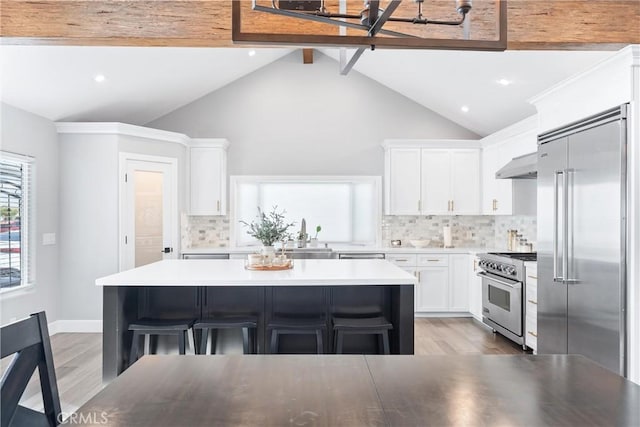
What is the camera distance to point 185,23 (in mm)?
2830

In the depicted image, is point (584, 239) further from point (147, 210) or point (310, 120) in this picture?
point (147, 210)

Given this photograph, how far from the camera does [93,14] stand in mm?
2814

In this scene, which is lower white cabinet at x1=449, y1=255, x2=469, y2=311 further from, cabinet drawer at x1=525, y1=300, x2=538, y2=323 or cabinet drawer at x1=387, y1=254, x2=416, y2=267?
cabinet drawer at x1=525, y1=300, x2=538, y2=323

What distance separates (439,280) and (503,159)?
179 centimetres

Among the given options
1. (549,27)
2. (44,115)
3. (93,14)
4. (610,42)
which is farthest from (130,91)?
(610,42)

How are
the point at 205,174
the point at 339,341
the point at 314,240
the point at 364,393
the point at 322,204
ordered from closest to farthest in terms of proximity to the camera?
the point at 364,393 < the point at 339,341 < the point at 205,174 < the point at 314,240 < the point at 322,204

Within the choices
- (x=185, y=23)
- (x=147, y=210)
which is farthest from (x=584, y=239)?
(x=147, y=210)

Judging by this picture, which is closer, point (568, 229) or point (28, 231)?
point (568, 229)

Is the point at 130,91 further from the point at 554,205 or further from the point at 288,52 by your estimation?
the point at 554,205

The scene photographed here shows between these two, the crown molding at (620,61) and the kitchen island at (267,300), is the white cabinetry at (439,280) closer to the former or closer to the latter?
the kitchen island at (267,300)

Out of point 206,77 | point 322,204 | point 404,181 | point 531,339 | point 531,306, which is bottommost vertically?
point 531,339

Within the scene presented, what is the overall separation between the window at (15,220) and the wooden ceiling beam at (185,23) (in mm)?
1845

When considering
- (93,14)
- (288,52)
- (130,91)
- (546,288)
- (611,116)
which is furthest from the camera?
(288,52)

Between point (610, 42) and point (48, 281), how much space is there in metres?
5.81
